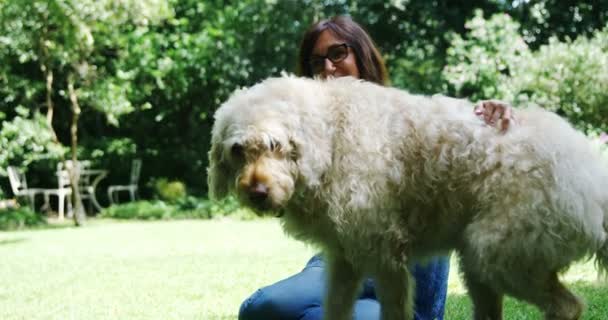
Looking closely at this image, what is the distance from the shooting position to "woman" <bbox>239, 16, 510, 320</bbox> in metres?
4.30

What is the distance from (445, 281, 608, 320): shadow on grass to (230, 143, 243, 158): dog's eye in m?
2.19

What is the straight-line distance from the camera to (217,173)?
3373mm

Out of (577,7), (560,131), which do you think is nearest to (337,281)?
(560,131)

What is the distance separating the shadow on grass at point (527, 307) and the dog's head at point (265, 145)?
2.04m

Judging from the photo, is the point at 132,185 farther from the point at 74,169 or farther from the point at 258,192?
the point at 258,192

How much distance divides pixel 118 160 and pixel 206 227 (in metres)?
6.38

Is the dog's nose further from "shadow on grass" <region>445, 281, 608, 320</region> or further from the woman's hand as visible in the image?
"shadow on grass" <region>445, 281, 608, 320</region>

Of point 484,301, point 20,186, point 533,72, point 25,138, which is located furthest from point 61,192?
point 484,301

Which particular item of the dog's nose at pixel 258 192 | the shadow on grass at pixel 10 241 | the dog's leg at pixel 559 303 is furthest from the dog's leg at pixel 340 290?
the shadow on grass at pixel 10 241

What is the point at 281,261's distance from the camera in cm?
862

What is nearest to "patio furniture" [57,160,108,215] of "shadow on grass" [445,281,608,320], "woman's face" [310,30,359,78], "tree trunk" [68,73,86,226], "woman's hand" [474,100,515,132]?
"tree trunk" [68,73,86,226]

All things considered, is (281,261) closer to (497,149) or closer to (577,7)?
(497,149)

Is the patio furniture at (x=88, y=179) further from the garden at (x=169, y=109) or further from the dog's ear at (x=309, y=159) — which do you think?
the dog's ear at (x=309, y=159)

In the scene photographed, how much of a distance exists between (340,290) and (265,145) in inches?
41.0
